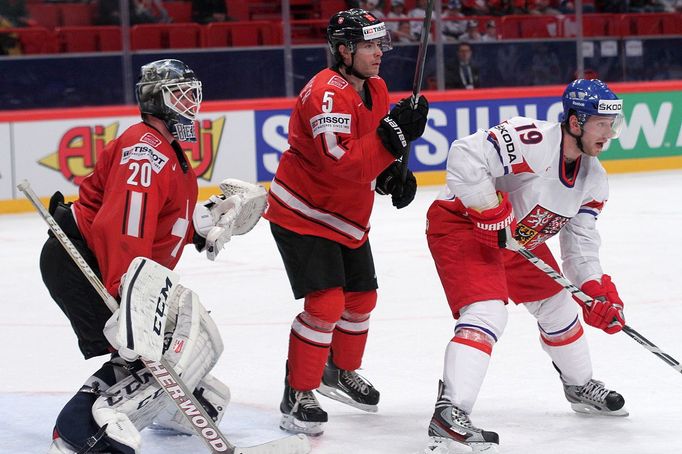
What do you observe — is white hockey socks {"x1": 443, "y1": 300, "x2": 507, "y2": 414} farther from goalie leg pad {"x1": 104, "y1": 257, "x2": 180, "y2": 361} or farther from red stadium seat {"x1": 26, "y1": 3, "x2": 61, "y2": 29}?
red stadium seat {"x1": 26, "y1": 3, "x2": 61, "y2": 29}

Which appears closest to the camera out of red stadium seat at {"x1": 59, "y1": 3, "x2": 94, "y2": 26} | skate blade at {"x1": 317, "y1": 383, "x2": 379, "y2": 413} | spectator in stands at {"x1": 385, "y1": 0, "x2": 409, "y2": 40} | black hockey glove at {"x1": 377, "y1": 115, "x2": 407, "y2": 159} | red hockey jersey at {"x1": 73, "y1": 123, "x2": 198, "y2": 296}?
red hockey jersey at {"x1": 73, "y1": 123, "x2": 198, "y2": 296}

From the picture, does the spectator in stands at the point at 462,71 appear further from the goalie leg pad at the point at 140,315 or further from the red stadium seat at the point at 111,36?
the goalie leg pad at the point at 140,315

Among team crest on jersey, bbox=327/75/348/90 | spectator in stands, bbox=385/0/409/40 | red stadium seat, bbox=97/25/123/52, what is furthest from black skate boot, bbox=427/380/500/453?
spectator in stands, bbox=385/0/409/40

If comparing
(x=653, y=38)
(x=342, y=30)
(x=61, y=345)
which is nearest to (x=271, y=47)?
(x=653, y=38)

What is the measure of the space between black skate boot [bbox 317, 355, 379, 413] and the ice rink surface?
37 mm

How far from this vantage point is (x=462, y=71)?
8.96m

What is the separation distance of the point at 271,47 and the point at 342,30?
5.33 m

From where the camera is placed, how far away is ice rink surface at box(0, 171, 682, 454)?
3.31 m

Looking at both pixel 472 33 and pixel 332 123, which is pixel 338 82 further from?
pixel 472 33

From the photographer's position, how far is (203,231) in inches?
125

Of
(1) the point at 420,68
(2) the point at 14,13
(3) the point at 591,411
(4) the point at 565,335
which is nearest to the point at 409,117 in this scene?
(1) the point at 420,68

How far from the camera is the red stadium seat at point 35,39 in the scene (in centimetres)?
824

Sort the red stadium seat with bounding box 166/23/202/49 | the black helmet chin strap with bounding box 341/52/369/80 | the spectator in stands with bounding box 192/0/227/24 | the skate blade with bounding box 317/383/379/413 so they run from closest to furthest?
the black helmet chin strap with bounding box 341/52/369/80 → the skate blade with bounding box 317/383/379/413 → the red stadium seat with bounding box 166/23/202/49 → the spectator in stands with bounding box 192/0/227/24

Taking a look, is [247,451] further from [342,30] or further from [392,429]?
[342,30]
